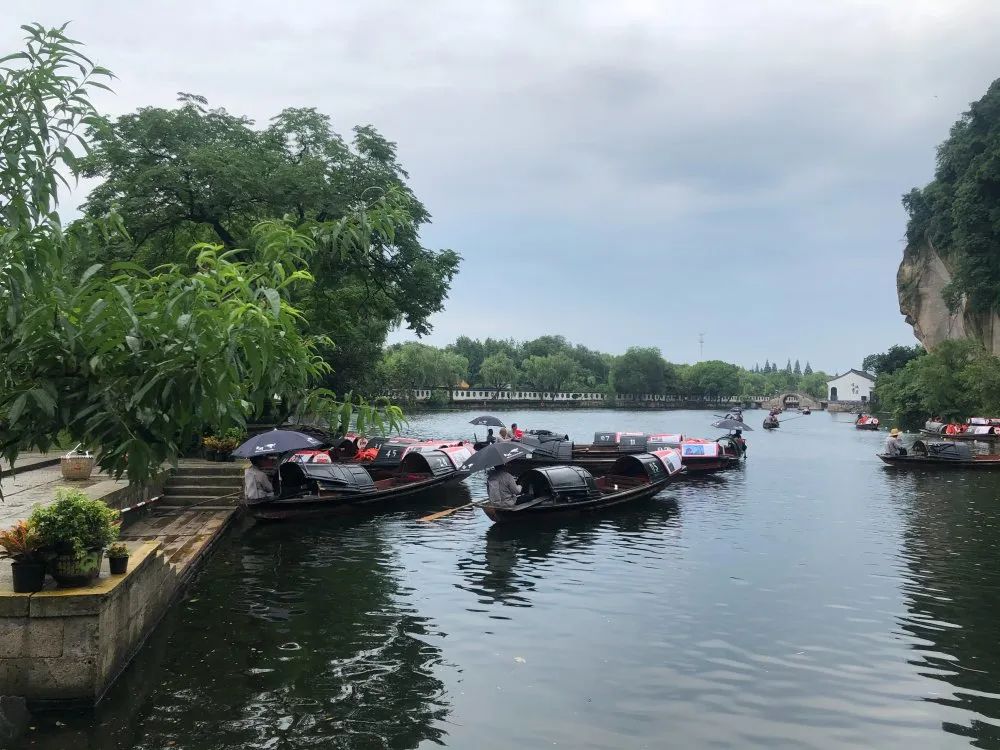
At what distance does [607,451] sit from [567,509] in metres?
13.9

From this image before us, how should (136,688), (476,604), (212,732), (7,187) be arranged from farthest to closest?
(476,604), (136,688), (212,732), (7,187)

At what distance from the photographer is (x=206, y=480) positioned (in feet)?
68.3

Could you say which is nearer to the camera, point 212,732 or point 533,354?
point 212,732

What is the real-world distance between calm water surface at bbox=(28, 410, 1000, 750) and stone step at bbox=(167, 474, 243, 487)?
6.10 ft

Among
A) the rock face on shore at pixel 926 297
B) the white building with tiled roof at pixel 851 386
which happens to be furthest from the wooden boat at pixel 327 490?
the white building with tiled roof at pixel 851 386

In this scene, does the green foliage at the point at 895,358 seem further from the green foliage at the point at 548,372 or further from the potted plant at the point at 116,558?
the potted plant at the point at 116,558

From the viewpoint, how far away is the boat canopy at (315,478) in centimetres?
2140

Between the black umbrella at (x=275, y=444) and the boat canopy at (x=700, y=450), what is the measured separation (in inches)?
848

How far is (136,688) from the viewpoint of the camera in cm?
943

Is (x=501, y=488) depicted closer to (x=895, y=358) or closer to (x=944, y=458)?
(x=944, y=458)

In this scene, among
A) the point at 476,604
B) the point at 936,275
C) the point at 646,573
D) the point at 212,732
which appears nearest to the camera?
the point at 212,732

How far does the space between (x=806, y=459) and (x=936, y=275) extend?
55.8 meters

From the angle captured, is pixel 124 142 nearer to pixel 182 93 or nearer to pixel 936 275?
pixel 182 93

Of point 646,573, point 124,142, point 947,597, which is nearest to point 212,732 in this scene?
point 646,573
